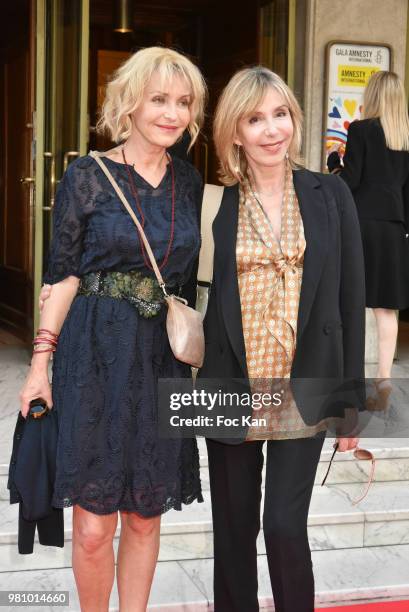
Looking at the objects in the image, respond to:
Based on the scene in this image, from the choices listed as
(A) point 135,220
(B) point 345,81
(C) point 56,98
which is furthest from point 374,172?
(A) point 135,220

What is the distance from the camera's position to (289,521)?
8.38 ft

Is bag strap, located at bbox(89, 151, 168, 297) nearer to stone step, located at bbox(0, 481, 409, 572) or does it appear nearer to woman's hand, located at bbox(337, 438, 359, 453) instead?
woman's hand, located at bbox(337, 438, 359, 453)

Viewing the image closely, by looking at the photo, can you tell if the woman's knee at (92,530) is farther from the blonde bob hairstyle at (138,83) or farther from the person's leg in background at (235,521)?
the blonde bob hairstyle at (138,83)

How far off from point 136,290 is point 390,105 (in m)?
2.85

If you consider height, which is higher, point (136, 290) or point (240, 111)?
point (240, 111)

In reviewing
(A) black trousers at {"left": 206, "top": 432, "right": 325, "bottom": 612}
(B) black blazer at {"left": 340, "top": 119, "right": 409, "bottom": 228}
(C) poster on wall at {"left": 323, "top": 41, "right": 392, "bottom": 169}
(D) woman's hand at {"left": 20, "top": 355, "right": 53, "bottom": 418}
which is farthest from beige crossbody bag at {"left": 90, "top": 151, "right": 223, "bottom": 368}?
(C) poster on wall at {"left": 323, "top": 41, "right": 392, "bottom": 169}

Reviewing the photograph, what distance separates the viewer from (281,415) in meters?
2.60

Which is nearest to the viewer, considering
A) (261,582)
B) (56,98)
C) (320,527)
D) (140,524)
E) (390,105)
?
(140,524)

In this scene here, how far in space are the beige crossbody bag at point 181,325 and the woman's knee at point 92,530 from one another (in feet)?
1.72

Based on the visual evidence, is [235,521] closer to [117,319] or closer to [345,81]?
[117,319]

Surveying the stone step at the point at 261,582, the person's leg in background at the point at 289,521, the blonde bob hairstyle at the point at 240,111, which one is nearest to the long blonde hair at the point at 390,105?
the stone step at the point at 261,582

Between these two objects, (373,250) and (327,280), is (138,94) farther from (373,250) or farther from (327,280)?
(373,250)

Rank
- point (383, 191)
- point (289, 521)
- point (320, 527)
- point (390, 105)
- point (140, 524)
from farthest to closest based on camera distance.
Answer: point (383, 191), point (390, 105), point (320, 527), point (140, 524), point (289, 521)

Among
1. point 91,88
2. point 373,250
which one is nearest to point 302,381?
point 373,250
